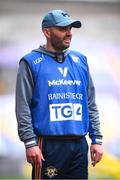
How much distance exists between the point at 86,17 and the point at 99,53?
1.54 feet

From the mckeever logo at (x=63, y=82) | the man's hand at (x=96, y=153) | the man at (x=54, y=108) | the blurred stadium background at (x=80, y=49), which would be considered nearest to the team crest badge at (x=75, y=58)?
the man at (x=54, y=108)

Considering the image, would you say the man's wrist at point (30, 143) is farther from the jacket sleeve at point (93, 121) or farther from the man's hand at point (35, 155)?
the jacket sleeve at point (93, 121)

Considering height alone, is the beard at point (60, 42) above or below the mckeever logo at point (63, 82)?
above

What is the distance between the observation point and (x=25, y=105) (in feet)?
14.1

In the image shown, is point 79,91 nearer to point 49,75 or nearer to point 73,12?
point 49,75

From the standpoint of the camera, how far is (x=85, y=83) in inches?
177

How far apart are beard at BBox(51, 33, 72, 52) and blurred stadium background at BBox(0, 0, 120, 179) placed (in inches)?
133

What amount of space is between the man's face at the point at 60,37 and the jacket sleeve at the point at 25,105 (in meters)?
0.26

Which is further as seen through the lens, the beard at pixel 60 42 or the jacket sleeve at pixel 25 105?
the beard at pixel 60 42

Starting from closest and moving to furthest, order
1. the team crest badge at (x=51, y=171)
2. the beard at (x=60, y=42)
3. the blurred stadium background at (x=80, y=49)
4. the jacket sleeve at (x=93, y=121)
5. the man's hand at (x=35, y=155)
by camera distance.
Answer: the man's hand at (x=35, y=155)
the team crest badge at (x=51, y=171)
the beard at (x=60, y=42)
the jacket sleeve at (x=93, y=121)
the blurred stadium background at (x=80, y=49)

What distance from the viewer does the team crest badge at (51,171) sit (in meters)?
4.34

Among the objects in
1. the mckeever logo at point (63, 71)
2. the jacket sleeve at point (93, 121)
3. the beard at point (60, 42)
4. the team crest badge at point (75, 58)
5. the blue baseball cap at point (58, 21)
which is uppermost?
the blue baseball cap at point (58, 21)

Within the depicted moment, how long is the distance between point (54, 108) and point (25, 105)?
0.20 meters

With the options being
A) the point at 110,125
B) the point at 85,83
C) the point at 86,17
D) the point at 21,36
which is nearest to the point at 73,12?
the point at 86,17
